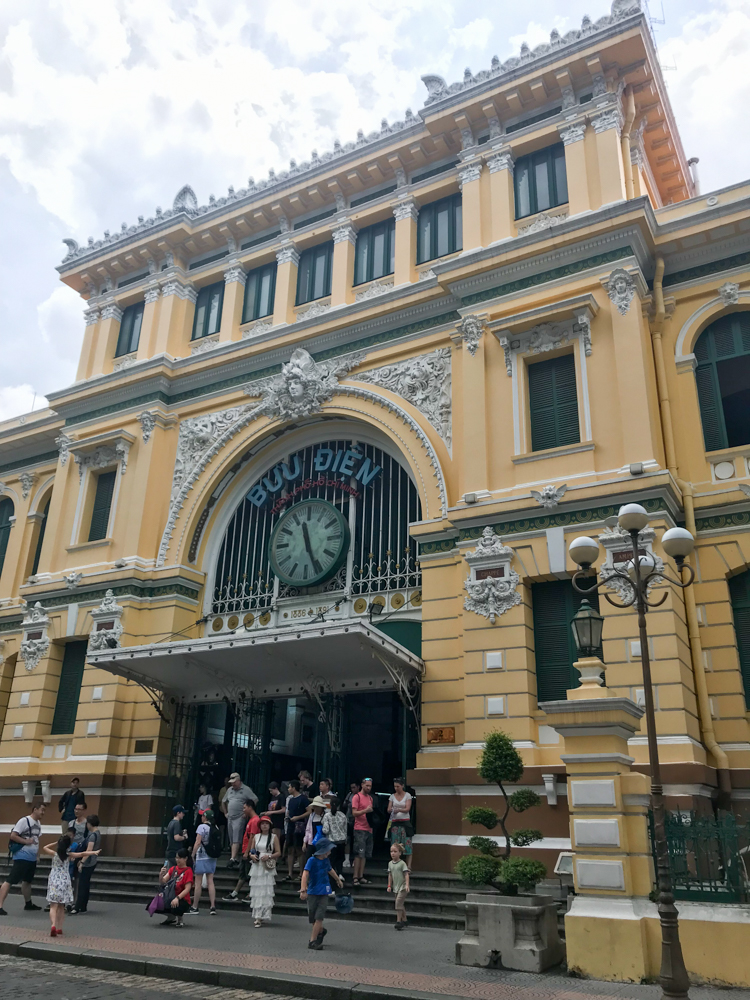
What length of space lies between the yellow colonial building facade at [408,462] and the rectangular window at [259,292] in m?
0.12

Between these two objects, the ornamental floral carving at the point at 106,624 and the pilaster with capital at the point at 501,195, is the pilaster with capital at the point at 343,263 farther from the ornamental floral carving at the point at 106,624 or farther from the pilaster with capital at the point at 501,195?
the ornamental floral carving at the point at 106,624

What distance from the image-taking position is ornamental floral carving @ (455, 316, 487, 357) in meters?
18.5

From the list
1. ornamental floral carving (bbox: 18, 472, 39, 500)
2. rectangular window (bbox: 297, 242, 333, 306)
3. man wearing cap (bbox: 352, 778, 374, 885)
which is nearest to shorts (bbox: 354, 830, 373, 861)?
man wearing cap (bbox: 352, 778, 374, 885)

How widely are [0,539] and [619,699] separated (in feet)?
78.6

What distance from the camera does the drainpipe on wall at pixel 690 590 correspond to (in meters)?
14.3

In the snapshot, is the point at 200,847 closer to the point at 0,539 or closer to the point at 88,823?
the point at 88,823

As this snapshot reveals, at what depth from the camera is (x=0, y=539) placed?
28109mm

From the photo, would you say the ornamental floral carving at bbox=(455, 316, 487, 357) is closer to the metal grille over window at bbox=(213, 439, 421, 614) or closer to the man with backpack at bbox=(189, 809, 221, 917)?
the metal grille over window at bbox=(213, 439, 421, 614)

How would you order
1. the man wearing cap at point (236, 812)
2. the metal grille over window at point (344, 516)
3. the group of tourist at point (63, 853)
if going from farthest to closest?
the metal grille over window at point (344, 516) < the man wearing cap at point (236, 812) < the group of tourist at point (63, 853)

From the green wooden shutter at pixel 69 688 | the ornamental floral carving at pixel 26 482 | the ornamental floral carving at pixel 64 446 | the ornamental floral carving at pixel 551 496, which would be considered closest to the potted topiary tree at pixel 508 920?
the ornamental floral carving at pixel 551 496

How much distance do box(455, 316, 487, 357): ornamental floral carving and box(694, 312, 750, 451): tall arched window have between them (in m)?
4.62

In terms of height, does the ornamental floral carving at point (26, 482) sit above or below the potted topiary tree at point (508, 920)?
above

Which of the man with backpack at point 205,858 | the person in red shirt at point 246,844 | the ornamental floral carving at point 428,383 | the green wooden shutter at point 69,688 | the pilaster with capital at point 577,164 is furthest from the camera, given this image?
the green wooden shutter at point 69,688

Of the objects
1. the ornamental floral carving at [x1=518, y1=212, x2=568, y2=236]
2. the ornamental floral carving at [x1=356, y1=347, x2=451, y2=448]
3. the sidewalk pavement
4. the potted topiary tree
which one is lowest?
the sidewalk pavement
